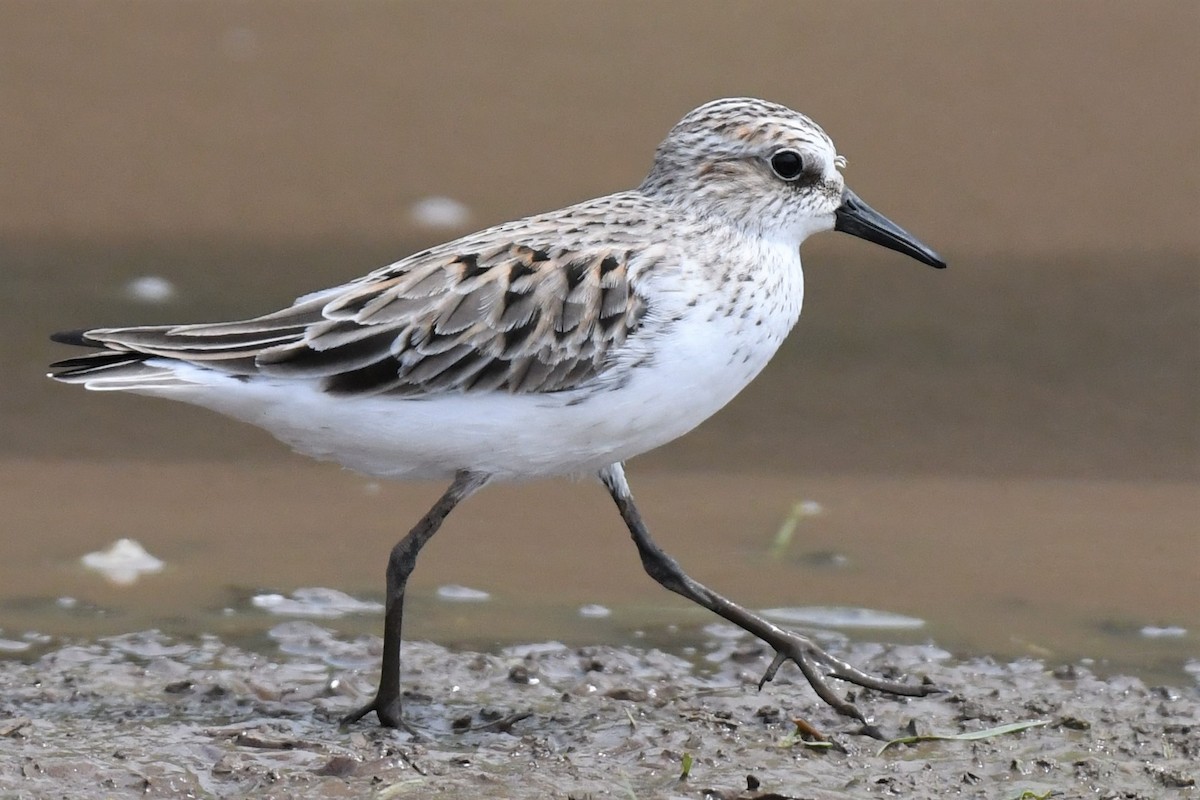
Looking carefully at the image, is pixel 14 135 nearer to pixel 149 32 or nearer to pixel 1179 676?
pixel 149 32

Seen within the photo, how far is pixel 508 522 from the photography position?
6727 mm

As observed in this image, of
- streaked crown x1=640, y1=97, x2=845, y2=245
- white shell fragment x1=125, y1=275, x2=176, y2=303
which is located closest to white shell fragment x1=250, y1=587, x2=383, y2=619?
streaked crown x1=640, y1=97, x2=845, y2=245

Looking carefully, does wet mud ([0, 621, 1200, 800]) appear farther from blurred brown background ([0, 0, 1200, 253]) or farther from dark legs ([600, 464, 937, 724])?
blurred brown background ([0, 0, 1200, 253])

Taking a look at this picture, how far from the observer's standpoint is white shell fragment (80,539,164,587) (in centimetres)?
609

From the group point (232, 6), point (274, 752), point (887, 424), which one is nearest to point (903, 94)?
point (887, 424)

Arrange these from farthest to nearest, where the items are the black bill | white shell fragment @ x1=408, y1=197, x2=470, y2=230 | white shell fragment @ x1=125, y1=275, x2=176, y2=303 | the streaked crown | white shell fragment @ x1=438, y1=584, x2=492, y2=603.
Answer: white shell fragment @ x1=408, y1=197, x2=470, y2=230, white shell fragment @ x1=125, y1=275, x2=176, y2=303, white shell fragment @ x1=438, y1=584, x2=492, y2=603, the black bill, the streaked crown

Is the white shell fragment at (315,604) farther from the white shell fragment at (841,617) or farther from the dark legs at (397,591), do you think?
the white shell fragment at (841,617)

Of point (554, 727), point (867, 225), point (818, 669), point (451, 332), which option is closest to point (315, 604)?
point (554, 727)

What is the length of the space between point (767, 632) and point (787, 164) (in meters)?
1.41

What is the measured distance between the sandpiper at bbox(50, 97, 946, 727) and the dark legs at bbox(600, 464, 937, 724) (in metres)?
0.08

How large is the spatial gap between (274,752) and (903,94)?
6.50 m

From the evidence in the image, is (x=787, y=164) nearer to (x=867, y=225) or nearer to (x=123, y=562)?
(x=867, y=225)

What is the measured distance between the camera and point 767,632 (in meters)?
5.33

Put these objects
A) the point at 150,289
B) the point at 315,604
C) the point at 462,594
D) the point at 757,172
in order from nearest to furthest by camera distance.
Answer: the point at 757,172, the point at 315,604, the point at 462,594, the point at 150,289
